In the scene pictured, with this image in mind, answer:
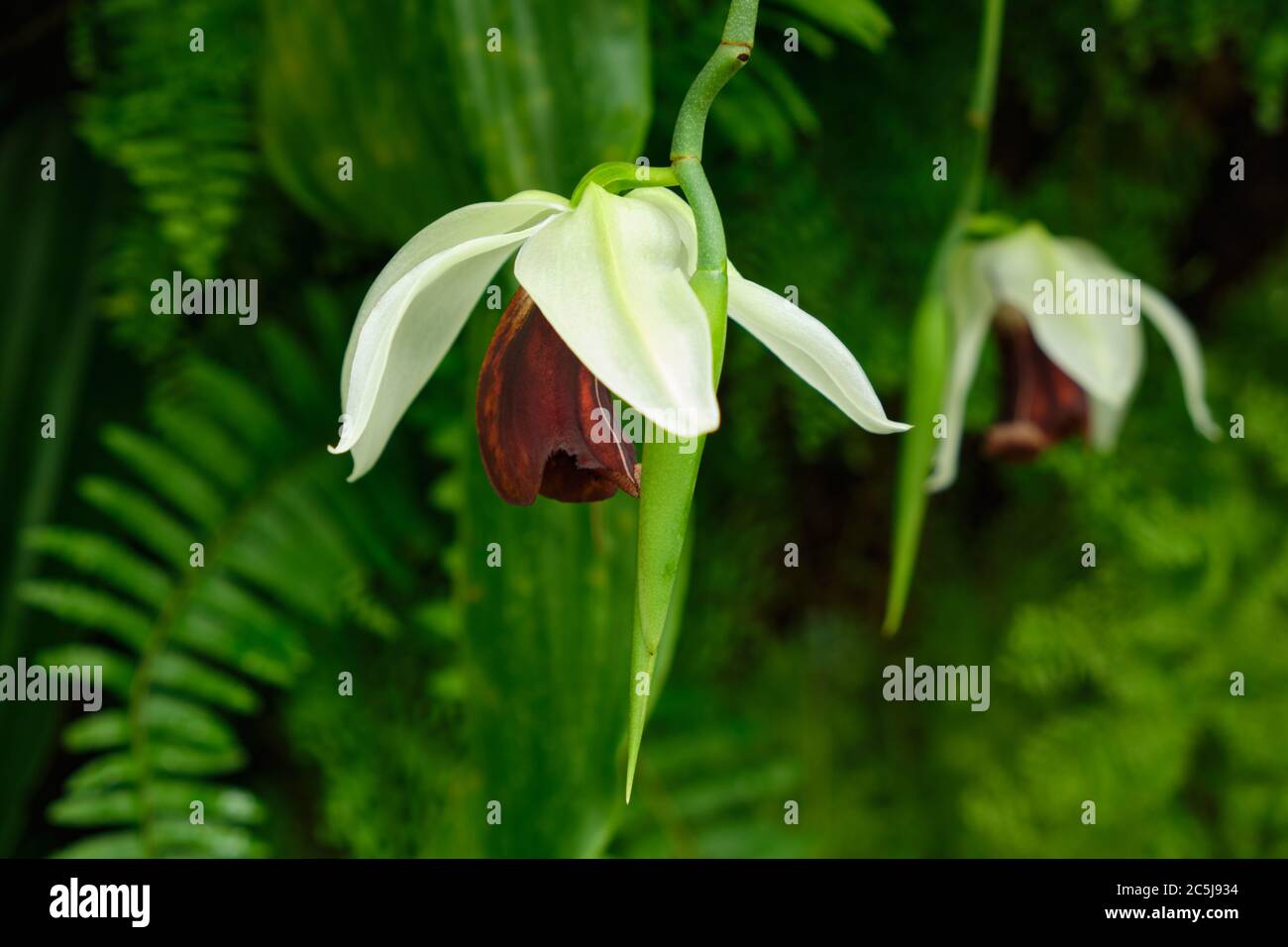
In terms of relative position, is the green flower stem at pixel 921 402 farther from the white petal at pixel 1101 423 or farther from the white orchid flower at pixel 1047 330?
the white petal at pixel 1101 423

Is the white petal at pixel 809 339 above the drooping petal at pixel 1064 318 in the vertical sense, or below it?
below

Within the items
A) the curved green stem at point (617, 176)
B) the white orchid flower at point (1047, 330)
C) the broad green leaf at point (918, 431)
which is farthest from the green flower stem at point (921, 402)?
the curved green stem at point (617, 176)

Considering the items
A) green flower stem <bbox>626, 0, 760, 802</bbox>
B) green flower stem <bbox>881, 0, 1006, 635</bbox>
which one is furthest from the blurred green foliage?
green flower stem <bbox>626, 0, 760, 802</bbox>

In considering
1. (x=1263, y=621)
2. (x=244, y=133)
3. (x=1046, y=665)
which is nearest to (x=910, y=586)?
(x=1046, y=665)

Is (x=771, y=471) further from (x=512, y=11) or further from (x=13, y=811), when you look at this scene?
(x=13, y=811)

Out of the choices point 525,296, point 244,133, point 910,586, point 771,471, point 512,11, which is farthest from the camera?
point 910,586

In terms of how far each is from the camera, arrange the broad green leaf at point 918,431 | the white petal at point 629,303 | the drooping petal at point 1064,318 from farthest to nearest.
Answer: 1. the drooping petal at point 1064,318
2. the broad green leaf at point 918,431
3. the white petal at point 629,303
